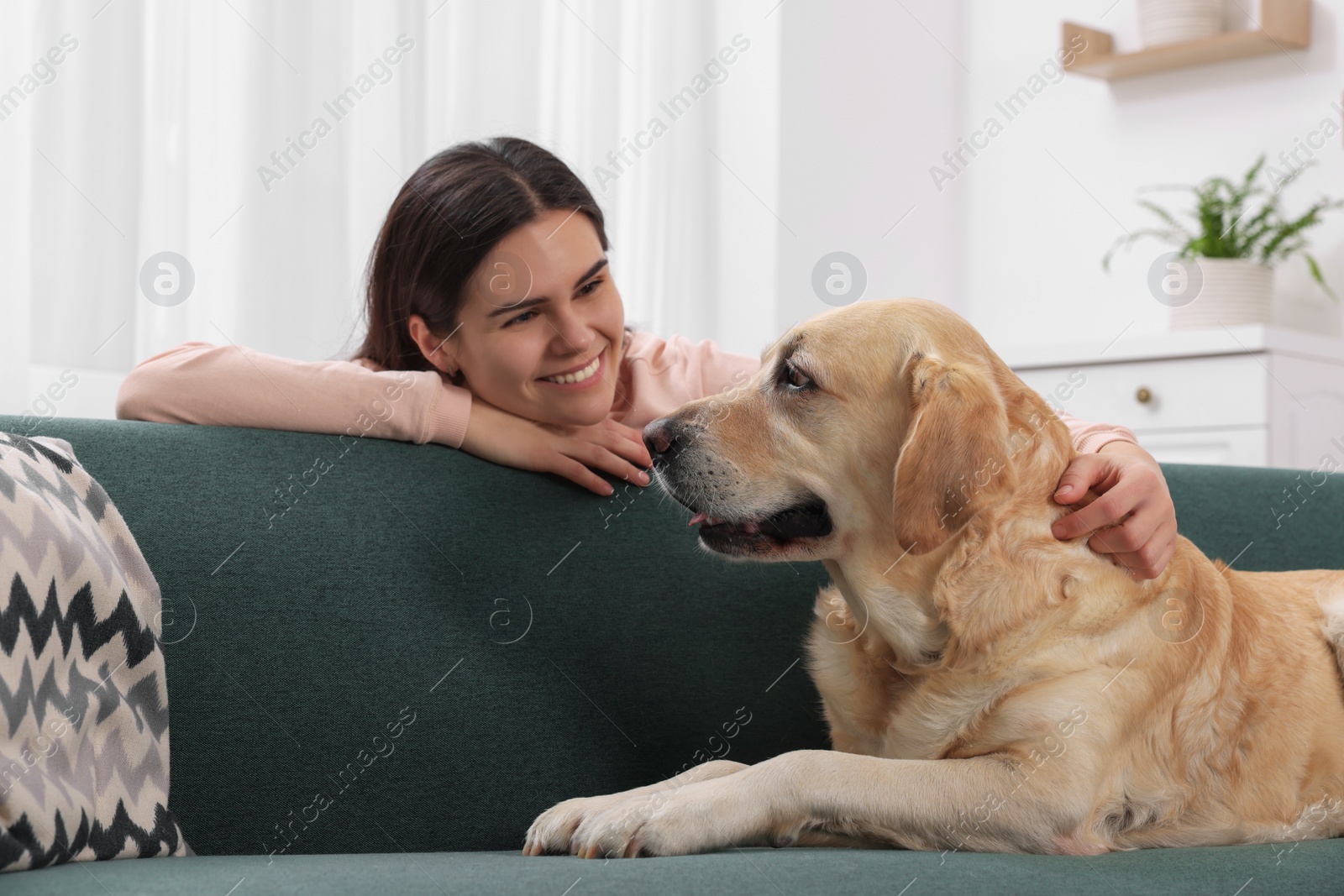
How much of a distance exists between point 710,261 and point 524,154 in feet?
7.54

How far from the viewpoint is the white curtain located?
98.3 inches

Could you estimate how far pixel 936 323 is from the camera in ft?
5.00

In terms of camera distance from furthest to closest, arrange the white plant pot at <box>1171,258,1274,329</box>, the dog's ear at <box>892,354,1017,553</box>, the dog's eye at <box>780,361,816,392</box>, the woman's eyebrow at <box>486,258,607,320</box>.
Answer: the white plant pot at <box>1171,258,1274,329</box>
the woman's eyebrow at <box>486,258,607,320</box>
the dog's eye at <box>780,361,816,392</box>
the dog's ear at <box>892,354,1017,553</box>

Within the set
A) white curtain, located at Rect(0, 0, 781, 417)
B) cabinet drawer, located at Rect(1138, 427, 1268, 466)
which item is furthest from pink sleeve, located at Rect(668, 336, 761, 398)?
cabinet drawer, located at Rect(1138, 427, 1268, 466)

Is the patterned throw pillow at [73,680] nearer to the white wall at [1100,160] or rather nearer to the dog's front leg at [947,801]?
the dog's front leg at [947,801]

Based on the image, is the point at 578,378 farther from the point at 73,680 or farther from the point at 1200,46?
the point at 1200,46

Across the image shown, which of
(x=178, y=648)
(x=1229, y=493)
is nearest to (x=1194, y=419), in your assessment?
(x=1229, y=493)

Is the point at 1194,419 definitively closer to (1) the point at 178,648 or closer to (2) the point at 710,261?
(2) the point at 710,261

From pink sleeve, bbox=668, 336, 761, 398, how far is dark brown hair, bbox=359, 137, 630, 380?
30cm

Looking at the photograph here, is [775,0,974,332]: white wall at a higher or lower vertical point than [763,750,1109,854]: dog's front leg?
higher

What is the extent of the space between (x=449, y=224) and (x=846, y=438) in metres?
0.79

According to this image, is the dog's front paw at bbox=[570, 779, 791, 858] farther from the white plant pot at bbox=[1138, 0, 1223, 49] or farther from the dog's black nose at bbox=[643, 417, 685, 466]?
the white plant pot at bbox=[1138, 0, 1223, 49]

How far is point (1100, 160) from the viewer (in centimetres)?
451

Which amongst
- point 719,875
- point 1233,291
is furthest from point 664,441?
point 1233,291
